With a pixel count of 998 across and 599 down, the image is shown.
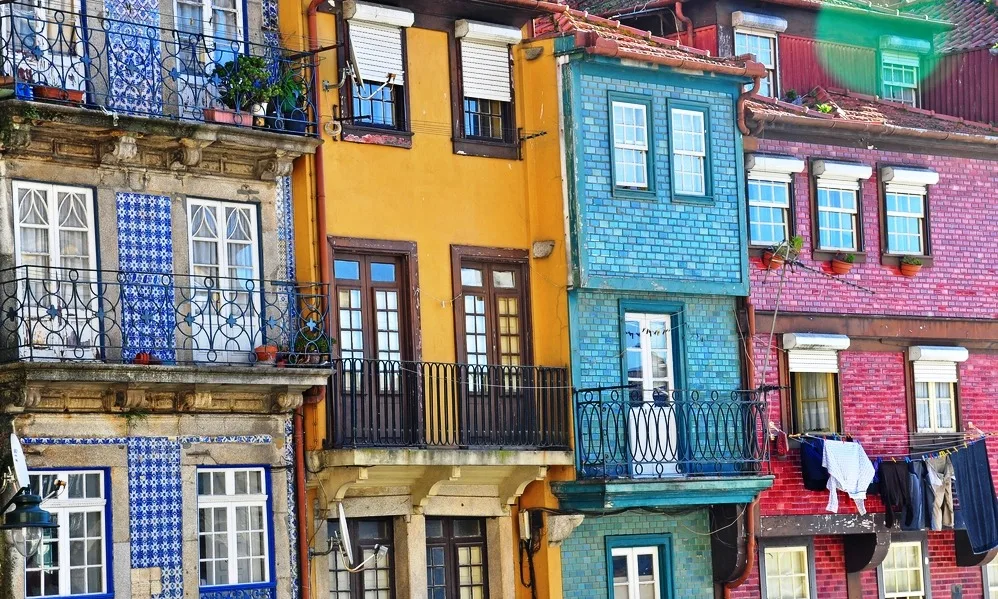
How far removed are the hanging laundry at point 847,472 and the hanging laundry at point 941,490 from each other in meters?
1.25

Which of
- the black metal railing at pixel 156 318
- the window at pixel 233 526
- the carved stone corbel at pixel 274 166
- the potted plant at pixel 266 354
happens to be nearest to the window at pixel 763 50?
the carved stone corbel at pixel 274 166

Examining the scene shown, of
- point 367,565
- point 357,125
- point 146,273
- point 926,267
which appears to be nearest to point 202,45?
point 357,125

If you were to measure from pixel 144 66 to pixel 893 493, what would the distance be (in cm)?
1276

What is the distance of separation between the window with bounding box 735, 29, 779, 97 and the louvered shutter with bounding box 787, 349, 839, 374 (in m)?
4.23

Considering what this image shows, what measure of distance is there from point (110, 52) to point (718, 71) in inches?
359

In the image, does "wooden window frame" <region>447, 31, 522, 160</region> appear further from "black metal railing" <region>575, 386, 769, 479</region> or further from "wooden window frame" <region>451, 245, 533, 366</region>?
"black metal railing" <region>575, 386, 769, 479</region>

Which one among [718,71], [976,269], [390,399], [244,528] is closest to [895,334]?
[976,269]

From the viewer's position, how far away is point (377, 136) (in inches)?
1113

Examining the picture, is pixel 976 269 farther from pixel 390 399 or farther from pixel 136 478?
pixel 136 478

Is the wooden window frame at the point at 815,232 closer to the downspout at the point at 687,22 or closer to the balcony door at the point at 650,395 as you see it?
the downspout at the point at 687,22

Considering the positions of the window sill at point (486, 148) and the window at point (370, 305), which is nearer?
the window at point (370, 305)

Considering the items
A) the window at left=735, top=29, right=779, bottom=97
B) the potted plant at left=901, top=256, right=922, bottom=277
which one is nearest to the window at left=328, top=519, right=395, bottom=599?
the potted plant at left=901, top=256, right=922, bottom=277

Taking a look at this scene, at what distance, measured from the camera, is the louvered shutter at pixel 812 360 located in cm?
3244

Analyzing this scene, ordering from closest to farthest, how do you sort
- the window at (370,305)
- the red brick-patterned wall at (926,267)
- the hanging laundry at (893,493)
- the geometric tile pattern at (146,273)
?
the geometric tile pattern at (146,273) → the window at (370,305) → the hanging laundry at (893,493) → the red brick-patterned wall at (926,267)
